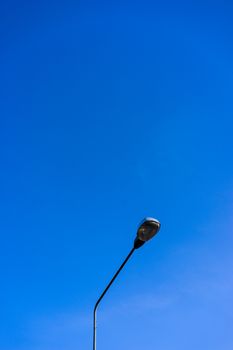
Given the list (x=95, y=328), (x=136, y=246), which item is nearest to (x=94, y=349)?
(x=95, y=328)

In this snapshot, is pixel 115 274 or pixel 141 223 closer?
pixel 141 223

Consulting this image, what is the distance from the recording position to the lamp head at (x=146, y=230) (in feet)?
23.5

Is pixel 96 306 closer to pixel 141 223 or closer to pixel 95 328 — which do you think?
pixel 95 328

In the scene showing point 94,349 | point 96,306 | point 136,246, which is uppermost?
point 136,246

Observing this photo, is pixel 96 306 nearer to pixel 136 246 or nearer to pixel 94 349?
pixel 94 349

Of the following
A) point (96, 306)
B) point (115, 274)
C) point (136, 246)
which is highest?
point (136, 246)

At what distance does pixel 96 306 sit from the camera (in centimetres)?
821

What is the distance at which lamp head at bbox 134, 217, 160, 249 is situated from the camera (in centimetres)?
716

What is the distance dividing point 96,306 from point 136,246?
6.92 feet

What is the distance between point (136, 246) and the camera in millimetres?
7613

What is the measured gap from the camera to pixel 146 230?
7.30 m

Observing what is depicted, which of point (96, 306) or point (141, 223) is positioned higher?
point (141, 223)

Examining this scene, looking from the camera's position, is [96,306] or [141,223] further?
[96,306]

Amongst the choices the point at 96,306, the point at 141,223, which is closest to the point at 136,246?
the point at 141,223
